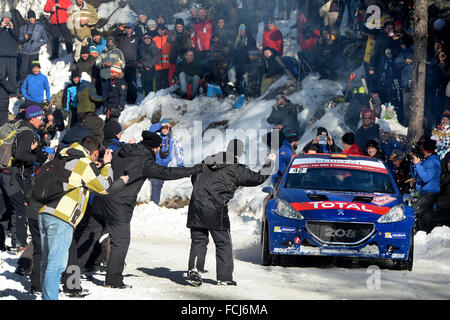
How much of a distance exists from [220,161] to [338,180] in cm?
276

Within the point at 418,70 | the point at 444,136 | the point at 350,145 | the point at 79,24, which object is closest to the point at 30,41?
the point at 79,24

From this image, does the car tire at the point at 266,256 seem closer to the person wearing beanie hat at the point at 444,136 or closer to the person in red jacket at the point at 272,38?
the person wearing beanie hat at the point at 444,136

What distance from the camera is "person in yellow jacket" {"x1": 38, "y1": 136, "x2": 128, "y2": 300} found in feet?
24.6

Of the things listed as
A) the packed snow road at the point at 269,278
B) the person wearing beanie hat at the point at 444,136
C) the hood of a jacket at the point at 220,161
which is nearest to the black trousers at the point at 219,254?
the packed snow road at the point at 269,278

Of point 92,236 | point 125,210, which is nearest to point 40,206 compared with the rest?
point 125,210

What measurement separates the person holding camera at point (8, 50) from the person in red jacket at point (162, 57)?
4184mm

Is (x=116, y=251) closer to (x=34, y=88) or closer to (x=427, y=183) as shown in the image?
(x=427, y=183)

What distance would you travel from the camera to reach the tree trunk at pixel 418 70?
16.7 meters

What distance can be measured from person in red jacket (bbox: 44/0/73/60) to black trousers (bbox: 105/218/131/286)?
17.1m

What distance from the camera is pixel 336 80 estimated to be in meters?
21.0

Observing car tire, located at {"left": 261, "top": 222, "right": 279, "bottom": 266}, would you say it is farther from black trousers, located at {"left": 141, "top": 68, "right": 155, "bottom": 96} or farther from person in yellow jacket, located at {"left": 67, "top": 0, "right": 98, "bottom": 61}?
person in yellow jacket, located at {"left": 67, "top": 0, "right": 98, "bottom": 61}

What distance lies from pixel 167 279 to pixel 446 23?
10628mm

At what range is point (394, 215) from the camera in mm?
10539

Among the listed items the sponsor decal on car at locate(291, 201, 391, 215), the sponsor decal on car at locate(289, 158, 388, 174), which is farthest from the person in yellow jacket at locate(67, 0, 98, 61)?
the sponsor decal on car at locate(291, 201, 391, 215)
